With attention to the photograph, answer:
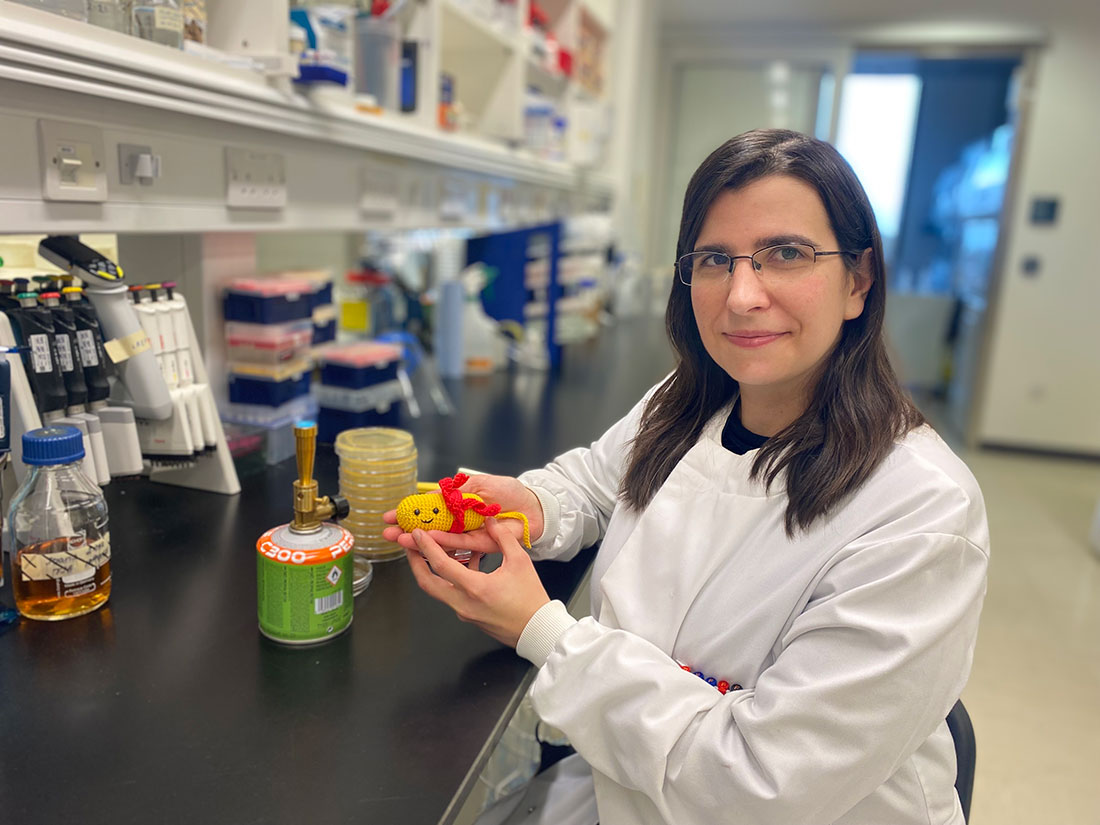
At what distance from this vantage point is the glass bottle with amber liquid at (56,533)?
0.85 m

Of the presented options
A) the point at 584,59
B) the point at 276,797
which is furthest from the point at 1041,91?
the point at 276,797

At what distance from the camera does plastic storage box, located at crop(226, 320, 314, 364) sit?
143 centimetres

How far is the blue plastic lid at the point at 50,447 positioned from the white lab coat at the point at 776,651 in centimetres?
53

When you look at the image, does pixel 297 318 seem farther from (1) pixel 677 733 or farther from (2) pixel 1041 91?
(2) pixel 1041 91

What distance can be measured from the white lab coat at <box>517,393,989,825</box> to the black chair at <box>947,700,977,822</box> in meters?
0.04

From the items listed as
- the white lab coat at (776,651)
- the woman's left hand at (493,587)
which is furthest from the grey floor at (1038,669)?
the woman's left hand at (493,587)

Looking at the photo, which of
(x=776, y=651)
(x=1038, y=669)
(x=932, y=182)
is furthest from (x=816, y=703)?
(x=932, y=182)

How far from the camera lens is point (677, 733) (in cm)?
72

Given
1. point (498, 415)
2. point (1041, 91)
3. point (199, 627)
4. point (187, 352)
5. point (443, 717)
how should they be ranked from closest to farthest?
point (443, 717) → point (199, 627) → point (187, 352) → point (498, 415) → point (1041, 91)

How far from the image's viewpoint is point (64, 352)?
0.97 m

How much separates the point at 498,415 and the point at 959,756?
48.9 inches

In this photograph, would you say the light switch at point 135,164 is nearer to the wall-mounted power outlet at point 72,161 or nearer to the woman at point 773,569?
the wall-mounted power outlet at point 72,161

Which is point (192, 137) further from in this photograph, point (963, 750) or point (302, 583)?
point (963, 750)

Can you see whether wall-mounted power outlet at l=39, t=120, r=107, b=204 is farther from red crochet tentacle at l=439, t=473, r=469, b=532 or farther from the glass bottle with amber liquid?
red crochet tentacle at l=439, t=473, r=469, b=532
